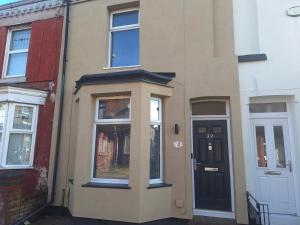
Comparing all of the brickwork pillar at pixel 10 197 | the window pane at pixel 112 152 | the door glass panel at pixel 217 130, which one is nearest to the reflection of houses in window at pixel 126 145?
the window pane at pixel 112 152

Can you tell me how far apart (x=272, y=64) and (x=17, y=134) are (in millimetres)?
6861

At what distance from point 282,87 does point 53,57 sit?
6388 mm

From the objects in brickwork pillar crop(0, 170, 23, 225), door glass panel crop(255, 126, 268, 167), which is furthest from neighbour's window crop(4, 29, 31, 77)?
door glass panel crop(255, 126, 268, 167)

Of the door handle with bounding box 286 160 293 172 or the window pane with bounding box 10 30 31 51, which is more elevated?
the window pane with bounding box 10 30 31 51

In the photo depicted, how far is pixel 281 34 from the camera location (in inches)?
249

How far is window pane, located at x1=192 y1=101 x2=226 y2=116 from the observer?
21.7 feet

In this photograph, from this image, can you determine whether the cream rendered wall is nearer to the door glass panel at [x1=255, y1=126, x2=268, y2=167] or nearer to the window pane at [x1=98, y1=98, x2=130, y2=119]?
the door glass panel at [x1=255, y1=126, x2=268, y2=167]

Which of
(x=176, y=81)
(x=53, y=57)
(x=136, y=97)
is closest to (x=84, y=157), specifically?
(x=136, y=97)

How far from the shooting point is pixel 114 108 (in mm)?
6375

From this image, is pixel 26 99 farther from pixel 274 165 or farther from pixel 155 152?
pixel 274 165

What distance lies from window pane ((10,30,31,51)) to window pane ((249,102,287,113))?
7.20 m

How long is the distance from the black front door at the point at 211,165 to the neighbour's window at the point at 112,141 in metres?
1.76

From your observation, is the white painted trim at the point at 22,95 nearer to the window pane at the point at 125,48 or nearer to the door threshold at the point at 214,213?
the window pane at the point at 125,48

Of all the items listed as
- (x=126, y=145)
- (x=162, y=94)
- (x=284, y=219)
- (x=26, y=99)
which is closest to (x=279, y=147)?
(x=284, y=219)
